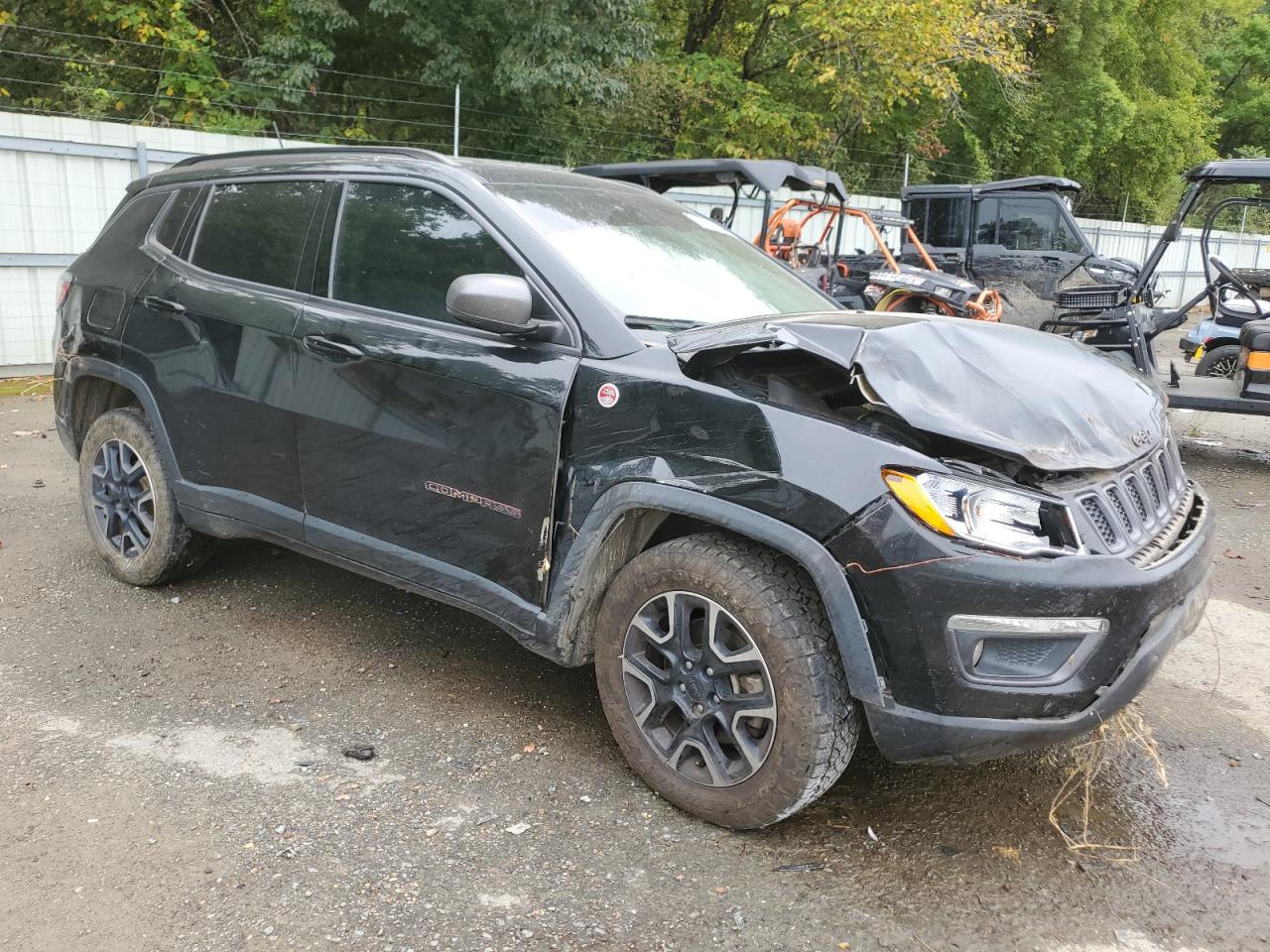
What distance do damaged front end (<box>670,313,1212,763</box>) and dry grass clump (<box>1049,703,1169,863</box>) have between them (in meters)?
0.49

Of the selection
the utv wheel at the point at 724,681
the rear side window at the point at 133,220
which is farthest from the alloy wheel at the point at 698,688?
the rear side window at the point at 133,220

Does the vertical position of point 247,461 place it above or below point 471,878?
above

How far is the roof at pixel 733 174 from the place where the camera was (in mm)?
9977

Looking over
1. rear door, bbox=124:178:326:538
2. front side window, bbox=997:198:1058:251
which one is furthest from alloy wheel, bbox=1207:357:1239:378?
rear door, bbox=124:178:326:538

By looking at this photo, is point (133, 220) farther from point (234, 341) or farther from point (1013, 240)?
point (1013, 240)

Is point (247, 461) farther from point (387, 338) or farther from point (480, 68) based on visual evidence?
point (480, 68)

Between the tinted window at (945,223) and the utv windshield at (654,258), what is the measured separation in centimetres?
1117

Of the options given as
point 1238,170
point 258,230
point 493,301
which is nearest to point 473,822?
point 493,301

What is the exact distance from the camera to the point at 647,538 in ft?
10.4

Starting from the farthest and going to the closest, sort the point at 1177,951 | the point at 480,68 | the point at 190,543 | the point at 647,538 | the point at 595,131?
the point at 595,131, the point at 480,68, the point at 190,543, the point at 647,538, the point at 1177,951

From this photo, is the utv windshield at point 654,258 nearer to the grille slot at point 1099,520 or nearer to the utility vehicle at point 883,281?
the grille slot at point 1099,520

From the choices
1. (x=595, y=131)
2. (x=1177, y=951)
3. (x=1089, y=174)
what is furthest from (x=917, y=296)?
(x=1089, y=174)

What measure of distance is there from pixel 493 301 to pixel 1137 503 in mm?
1904

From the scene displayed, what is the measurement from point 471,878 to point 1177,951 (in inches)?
68.5
